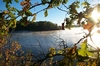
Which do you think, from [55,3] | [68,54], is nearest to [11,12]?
[55,3]

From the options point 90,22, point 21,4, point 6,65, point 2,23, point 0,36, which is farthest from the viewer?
point 6,65

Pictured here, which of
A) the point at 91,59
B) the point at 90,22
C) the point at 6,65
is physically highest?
the point at 90,22

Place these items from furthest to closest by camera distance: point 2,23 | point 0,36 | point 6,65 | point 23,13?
point 6,65 → point 0,36 → point 2,23 → point 23,13

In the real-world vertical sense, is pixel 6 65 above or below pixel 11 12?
below

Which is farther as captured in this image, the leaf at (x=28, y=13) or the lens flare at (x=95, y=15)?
the leaf at (x=28, y=13)

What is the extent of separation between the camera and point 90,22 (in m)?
1.11

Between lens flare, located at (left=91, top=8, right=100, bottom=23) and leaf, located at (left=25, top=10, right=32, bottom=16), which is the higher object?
leaf, located at (left=25, top=10, right=32, bottom=16)

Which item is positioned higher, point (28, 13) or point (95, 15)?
point (28, 13)

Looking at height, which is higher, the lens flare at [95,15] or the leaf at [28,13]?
the leaf at [28,13]

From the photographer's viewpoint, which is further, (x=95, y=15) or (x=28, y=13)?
(x=28, y=13)

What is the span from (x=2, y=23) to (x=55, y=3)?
0.78 m

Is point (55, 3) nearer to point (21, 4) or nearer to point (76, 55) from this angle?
point (21, 4)

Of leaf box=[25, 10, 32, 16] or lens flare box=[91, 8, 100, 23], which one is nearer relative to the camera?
lens flare box=[91, 8, 100, 23]

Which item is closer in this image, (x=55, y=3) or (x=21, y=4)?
(x=21, y=4)
